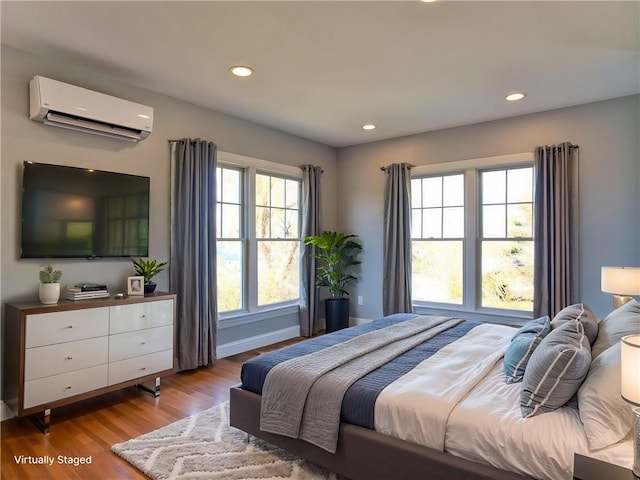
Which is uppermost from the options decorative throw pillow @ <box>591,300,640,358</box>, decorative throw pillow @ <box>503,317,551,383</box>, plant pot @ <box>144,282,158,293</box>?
plant pot @ <box>144,282,158,293</box>

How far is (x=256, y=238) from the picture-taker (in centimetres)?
470

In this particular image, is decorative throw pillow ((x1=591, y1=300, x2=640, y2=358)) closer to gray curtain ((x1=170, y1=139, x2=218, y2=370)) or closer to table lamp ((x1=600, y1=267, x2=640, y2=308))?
table lamp ((x1=600, y1=267, x2=640, y2=308))

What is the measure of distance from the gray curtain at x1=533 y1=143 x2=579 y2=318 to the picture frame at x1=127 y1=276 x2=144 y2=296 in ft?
12.6

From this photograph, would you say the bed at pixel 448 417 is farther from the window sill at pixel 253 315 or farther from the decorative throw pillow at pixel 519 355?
the window sill at pixel 253 315

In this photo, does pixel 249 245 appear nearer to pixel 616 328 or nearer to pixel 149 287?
pixel 149 287

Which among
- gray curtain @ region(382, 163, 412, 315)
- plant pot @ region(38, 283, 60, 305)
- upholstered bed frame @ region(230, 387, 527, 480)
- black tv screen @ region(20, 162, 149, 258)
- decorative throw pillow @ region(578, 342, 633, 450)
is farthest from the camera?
gray curtain @ region(382, 163, 412, 315)

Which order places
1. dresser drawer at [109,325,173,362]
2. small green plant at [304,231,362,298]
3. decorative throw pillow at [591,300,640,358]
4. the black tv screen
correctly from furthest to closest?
small green plant at [304,231,362,298] → dresser drawer at [109,325,173,362] → the black tv screen → decorative throw pillow at [591,300,640,358]

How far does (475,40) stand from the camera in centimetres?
271

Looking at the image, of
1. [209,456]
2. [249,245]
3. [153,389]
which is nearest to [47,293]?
[153,389]

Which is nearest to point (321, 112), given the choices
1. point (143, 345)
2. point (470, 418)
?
point (143, 345)

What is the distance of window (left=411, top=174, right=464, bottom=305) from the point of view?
4.86 meters

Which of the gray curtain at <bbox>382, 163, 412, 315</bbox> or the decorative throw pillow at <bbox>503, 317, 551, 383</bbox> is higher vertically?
the gray curtain at <bbox>382, 163, 412, 315</bbox>

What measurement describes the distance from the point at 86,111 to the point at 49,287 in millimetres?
1350

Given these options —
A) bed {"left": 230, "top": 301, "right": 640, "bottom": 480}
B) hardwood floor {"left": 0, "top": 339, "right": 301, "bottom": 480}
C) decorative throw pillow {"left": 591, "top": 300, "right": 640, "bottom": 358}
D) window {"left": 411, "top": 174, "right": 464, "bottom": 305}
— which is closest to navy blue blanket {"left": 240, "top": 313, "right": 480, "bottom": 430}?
bed {"left": 230, "top": 301, "right": 640, "bottom": 480}
